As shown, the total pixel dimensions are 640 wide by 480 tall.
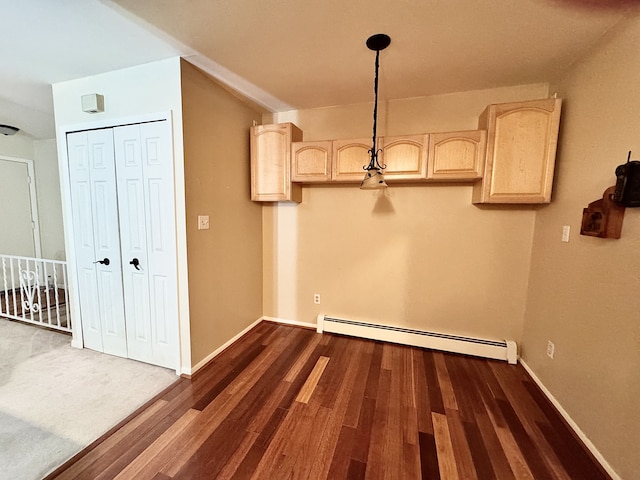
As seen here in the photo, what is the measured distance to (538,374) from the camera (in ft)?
7.34

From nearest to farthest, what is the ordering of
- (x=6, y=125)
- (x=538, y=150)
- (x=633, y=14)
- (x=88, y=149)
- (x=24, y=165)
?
(x=633, y=14) → (x=538, y=150) → (x=88, y=149) → (x=6, y=125) → (x=24, y=165)

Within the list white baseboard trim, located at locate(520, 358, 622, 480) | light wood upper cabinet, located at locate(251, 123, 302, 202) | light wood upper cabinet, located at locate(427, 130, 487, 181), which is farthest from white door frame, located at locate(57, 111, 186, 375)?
white baseboard trim, located at locate(520, 358, 622, 480)

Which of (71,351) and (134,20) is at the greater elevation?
(134,20)

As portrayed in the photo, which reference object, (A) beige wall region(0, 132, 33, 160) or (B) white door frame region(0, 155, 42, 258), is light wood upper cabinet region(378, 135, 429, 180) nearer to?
(A) beige wall region(0, 132, 33, 160)

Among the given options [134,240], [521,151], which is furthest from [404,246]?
[134,240]

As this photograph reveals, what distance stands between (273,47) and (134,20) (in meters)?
0.88

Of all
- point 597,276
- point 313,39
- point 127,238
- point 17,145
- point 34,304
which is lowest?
point 34,304

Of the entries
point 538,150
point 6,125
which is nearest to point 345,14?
point 538,150

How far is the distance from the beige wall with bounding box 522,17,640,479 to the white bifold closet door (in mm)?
3026

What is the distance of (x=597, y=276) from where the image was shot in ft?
5.45

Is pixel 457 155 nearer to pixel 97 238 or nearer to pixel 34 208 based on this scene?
pixel 97 238

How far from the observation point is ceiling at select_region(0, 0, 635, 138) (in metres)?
1.52

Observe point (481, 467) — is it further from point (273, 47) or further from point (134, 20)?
point (134, 20)

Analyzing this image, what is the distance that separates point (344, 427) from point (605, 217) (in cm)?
212
